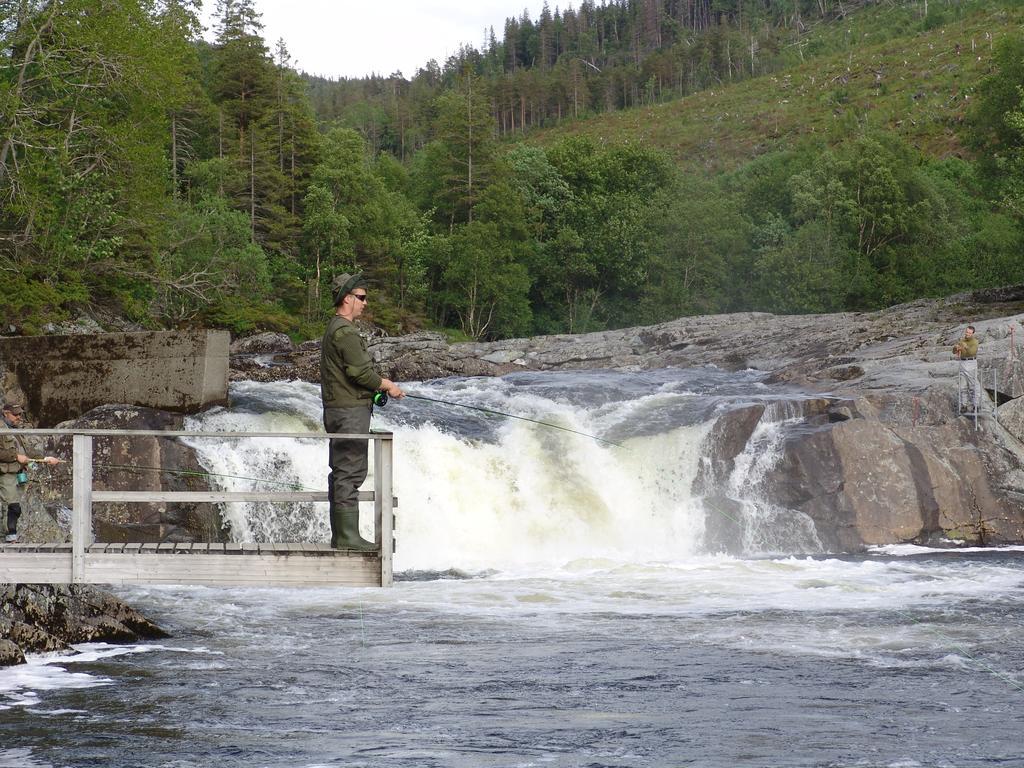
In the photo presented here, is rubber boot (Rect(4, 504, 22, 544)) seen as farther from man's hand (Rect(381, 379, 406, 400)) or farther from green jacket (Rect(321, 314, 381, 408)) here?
man's hand (Rect(381, 379, 406, 400))

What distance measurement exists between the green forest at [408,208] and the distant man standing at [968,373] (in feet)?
72.2

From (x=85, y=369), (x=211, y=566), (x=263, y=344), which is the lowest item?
(x=211, y=566)

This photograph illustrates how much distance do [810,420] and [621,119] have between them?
11802 centimetres

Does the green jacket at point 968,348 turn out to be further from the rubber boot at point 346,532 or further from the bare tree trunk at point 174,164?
the bare tree trunk at point 174,164

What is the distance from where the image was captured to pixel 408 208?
71.8m

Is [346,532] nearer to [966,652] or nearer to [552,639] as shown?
[552,639]

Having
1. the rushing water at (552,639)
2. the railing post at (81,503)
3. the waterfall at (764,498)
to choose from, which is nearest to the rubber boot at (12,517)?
the rushing water at (552,639)

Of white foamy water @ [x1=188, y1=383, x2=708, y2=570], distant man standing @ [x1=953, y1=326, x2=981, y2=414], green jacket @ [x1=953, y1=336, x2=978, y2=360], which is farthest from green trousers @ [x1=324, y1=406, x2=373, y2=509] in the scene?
green jacket @ [x1=953, y1=336, x2=978, y2=360]

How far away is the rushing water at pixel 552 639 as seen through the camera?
11.4 metres

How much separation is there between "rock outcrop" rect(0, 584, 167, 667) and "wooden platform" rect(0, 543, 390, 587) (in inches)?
129

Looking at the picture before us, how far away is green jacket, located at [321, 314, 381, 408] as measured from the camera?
10484 millimetres

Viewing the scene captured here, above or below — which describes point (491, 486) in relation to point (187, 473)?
below

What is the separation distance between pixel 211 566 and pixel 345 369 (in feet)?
6.86

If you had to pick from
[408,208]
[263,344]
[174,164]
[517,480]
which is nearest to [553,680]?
[517,480]
